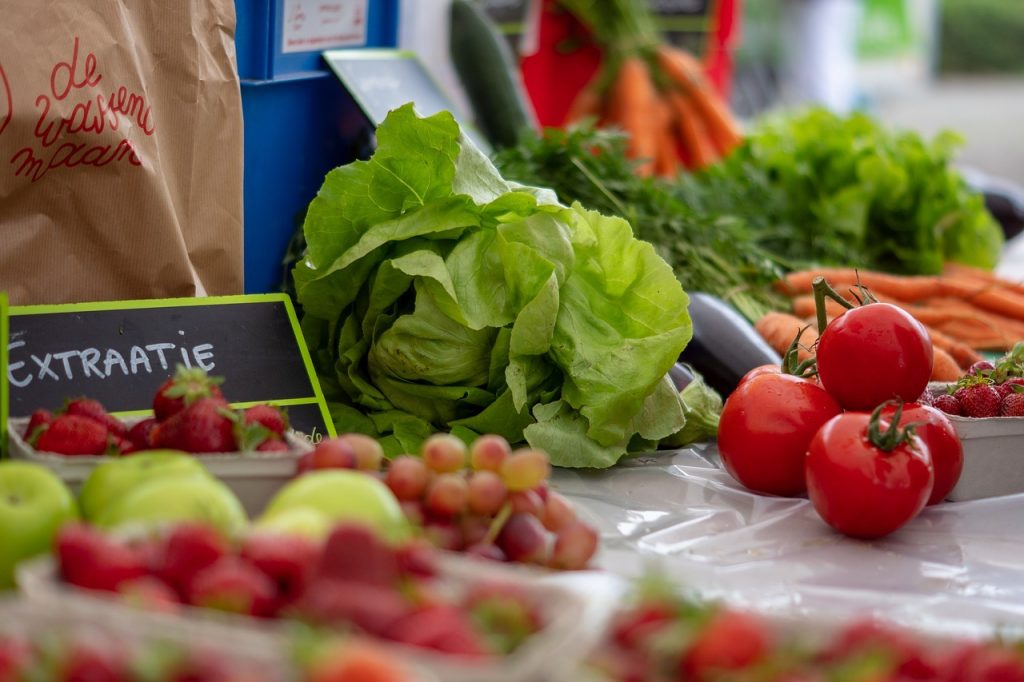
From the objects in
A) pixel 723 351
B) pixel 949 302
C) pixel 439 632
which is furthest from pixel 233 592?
pixel 949 302

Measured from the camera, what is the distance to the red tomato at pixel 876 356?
1615 mm

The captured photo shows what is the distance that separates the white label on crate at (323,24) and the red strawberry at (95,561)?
4.68 ft

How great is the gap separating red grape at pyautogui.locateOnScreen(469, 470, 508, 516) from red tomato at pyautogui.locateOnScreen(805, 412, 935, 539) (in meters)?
0.53

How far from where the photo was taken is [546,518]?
122 centimetres

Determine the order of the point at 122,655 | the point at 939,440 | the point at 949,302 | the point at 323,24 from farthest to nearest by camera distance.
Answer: the point at 949,302, the point at 323,24, the point at 939,440, the point at 122,655

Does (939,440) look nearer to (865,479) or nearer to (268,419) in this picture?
(865,479)

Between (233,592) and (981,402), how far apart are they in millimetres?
1226

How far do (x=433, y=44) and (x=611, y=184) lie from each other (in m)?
0.90

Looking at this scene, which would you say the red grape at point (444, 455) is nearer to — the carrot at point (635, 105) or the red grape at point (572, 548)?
the red grape at point (572, 548)

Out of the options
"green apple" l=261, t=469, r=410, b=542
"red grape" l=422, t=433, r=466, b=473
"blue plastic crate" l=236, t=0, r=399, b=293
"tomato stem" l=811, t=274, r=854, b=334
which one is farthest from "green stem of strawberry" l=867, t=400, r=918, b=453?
"blue plastic crate" l=236, t=0, r=399, b=293

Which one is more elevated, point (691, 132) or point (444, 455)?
point (444, 455)

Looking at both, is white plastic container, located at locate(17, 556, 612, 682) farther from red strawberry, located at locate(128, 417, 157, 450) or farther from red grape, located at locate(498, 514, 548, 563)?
red strawberry, located at locate(128, 417, 157, 450)

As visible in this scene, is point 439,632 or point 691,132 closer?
point 439,632

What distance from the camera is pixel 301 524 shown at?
0.98m
